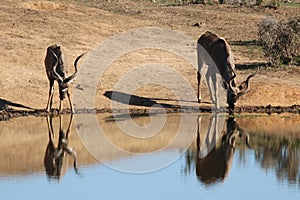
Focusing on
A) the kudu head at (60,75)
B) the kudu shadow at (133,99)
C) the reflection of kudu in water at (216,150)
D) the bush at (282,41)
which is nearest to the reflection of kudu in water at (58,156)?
the kudu head at (60,75)

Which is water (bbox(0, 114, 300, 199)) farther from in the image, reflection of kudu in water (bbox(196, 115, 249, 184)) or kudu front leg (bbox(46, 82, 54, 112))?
kudu front leg (bbox(46, 82, 54, 112))

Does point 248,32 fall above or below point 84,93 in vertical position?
above

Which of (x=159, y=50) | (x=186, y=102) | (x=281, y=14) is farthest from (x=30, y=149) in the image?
(x=281, y=14)

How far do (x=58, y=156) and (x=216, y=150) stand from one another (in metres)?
3.18

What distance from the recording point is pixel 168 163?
16.3 m

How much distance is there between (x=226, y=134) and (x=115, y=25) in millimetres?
13319

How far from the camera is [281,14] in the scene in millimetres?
36000

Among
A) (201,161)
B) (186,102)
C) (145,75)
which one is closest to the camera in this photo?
(201,161)

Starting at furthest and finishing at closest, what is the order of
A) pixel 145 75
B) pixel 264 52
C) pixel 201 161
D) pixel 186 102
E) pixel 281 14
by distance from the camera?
1. pixel 281 14
2. pixel 264 52
3. pixel 145 75
4. pixel 186 102
5. pixel 201 161

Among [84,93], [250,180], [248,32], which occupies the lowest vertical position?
[250,180]

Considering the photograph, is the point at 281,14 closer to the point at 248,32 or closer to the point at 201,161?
the point at 248,32

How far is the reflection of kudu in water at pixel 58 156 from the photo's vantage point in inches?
604

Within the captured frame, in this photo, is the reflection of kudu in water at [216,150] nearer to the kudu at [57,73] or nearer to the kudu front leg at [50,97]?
the kudu at [57,73]

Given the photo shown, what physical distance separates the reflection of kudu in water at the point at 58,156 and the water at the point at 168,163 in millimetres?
104
